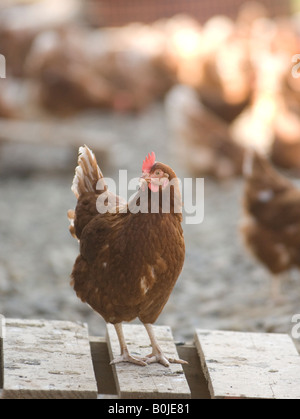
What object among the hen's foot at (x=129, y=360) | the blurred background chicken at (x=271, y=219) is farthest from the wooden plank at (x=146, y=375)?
the blurred background chicken at (x=271, y=219)

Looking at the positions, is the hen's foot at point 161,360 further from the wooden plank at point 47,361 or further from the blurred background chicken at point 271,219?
the blurred background chicken at point 271,219

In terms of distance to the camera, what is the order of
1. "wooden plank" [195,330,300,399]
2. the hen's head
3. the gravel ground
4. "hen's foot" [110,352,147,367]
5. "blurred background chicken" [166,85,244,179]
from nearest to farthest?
the hen's head → "wooden plank" [195,330,300,399] → "hen's foot" [110,352,147,367] → the gravel ground → "blurred background chicken" [166,85,244,179]

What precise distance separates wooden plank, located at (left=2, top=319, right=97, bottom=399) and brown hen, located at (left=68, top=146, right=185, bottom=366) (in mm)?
159

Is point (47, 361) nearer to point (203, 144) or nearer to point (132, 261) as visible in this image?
point (132, 261)

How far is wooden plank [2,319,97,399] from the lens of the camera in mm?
2049

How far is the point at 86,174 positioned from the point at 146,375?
0.70 meters

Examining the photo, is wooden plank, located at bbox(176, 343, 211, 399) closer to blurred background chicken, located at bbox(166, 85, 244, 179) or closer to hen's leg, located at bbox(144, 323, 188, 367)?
hen's leg, located at bbox(144, 323, 188, 367)

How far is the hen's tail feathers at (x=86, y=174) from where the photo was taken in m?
2.37

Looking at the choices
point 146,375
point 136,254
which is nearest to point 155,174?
point 136,254

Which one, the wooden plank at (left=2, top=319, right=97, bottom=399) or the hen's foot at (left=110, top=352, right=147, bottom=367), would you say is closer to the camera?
the wooden plank at (left=2, top=319, right=97, bottom=399)

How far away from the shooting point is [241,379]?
2.23 metres

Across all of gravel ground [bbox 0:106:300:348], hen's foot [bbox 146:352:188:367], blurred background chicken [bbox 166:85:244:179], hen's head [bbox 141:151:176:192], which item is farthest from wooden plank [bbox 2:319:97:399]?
blurred background chicken [bbox 166:85:244:179]

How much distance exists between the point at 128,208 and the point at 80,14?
1266cm
